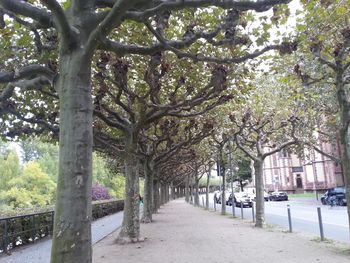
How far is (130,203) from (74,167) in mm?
8535

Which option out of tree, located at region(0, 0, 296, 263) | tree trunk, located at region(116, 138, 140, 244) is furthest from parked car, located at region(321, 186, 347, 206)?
tree, located at region(0, 0, 296, 263)

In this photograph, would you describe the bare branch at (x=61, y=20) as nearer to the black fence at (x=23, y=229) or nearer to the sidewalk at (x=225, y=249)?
the sidewalk at (x=225, y=249)

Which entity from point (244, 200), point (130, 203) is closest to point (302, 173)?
point (244, 200)

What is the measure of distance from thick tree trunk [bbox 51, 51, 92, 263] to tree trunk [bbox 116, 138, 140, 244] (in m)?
8.24

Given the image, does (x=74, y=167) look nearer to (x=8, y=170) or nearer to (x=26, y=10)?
(x=26, y=10)

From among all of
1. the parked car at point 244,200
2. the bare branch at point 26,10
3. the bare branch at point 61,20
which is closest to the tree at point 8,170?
the parked car at point 244,200

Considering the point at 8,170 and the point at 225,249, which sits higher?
the point at 8,170

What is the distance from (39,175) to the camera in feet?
155

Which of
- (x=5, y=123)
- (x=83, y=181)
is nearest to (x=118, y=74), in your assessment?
(x=83, y=181)

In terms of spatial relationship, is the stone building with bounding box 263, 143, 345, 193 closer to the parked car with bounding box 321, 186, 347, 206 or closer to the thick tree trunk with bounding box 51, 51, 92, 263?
the parked car with bounding box 321, 186, 347, 206

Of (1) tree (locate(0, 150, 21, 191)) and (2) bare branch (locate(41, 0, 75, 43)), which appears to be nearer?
(2) bare branch (locate(41, 0, 75, 43))

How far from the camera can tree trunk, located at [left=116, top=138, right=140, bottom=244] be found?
13.7 m

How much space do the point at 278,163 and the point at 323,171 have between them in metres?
16.8

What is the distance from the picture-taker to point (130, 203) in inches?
544
